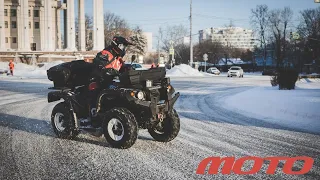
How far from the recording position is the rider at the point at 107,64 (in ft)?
21.0

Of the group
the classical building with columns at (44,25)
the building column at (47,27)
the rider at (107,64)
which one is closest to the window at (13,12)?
the classical building with columns at (44,25)

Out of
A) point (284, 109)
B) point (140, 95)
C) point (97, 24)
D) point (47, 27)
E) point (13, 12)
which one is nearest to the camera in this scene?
point (140, 95)

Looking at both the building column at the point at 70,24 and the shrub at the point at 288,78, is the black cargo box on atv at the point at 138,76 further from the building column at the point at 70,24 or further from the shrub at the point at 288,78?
the building column at the point at 70,24

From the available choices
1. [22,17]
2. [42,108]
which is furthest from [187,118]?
[22,17]

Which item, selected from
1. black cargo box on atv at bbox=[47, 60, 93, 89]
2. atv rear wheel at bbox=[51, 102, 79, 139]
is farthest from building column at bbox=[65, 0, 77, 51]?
black cargo box on atv at bbox=[47, 60, 93, 89]

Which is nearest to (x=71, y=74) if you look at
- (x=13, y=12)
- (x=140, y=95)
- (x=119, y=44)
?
(x=119, y=44)

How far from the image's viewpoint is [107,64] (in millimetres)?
6406

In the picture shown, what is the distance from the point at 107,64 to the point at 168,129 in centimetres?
182

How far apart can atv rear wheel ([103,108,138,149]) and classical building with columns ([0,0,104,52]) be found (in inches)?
2383

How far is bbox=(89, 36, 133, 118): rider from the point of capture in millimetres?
6387

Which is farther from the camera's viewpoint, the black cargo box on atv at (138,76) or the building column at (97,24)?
the building column at (97,24)

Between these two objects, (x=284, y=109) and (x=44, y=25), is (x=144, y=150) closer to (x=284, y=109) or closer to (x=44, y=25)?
(x=284, y=109)

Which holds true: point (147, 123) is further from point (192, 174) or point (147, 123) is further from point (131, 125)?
point (192, 174)

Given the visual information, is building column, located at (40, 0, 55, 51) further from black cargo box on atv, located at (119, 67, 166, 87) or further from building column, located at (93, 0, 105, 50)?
black cargo box on atv, located at (119, 67, 166, 87)
